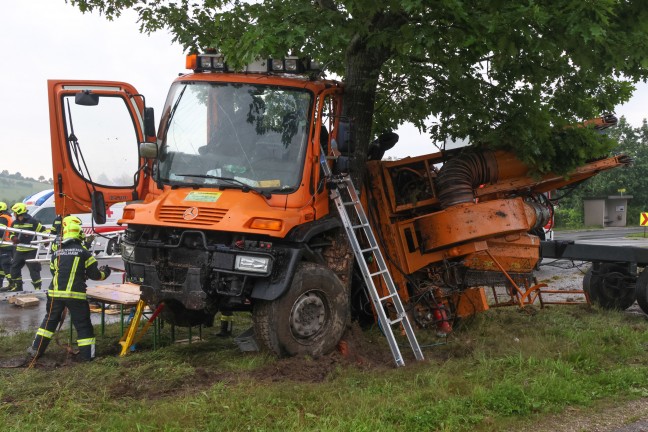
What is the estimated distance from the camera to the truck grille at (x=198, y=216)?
5871mm

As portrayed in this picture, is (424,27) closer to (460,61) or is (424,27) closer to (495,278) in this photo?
(460,61)

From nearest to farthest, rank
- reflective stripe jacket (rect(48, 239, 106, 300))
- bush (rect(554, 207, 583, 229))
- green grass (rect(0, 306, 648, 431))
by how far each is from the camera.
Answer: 1. green grass (rect(0, 306, 648, 431))
2. reflective stripe jacket (rect(48, 239, 106, 300))
3. bush (rect(554, 207, 583, 229))

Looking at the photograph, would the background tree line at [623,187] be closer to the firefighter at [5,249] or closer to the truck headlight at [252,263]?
the firefighter at [5,249]

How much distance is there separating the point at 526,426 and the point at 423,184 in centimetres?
386

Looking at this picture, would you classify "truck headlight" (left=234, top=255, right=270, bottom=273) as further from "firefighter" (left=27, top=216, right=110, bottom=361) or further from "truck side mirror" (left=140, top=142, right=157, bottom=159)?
"firefighter" (left=27, top=216, right=110, bottom=361)

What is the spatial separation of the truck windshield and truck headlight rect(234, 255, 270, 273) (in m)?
0.80

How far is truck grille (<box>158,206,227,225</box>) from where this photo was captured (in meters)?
5.87

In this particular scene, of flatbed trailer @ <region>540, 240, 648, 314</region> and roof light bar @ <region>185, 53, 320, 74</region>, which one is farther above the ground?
roof light bar @ <region>185, 53, 320, 74</region>

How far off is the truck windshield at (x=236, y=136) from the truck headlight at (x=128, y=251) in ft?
2.42

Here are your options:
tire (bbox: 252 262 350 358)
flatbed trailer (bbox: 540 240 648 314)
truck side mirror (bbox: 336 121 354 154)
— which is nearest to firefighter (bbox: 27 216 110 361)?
tire (bbox: 252 262 350 358)

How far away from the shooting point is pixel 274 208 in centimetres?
618

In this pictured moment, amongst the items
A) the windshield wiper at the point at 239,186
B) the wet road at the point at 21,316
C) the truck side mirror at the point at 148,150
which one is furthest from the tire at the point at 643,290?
the wet road at the point at 21,316

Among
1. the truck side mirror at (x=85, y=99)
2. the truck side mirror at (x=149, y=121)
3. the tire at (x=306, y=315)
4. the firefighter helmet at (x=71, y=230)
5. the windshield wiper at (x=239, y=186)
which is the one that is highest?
the truck side mirror at (x=85, y=99)

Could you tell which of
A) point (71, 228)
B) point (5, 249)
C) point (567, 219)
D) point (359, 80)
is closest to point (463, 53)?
point (359, 80)
